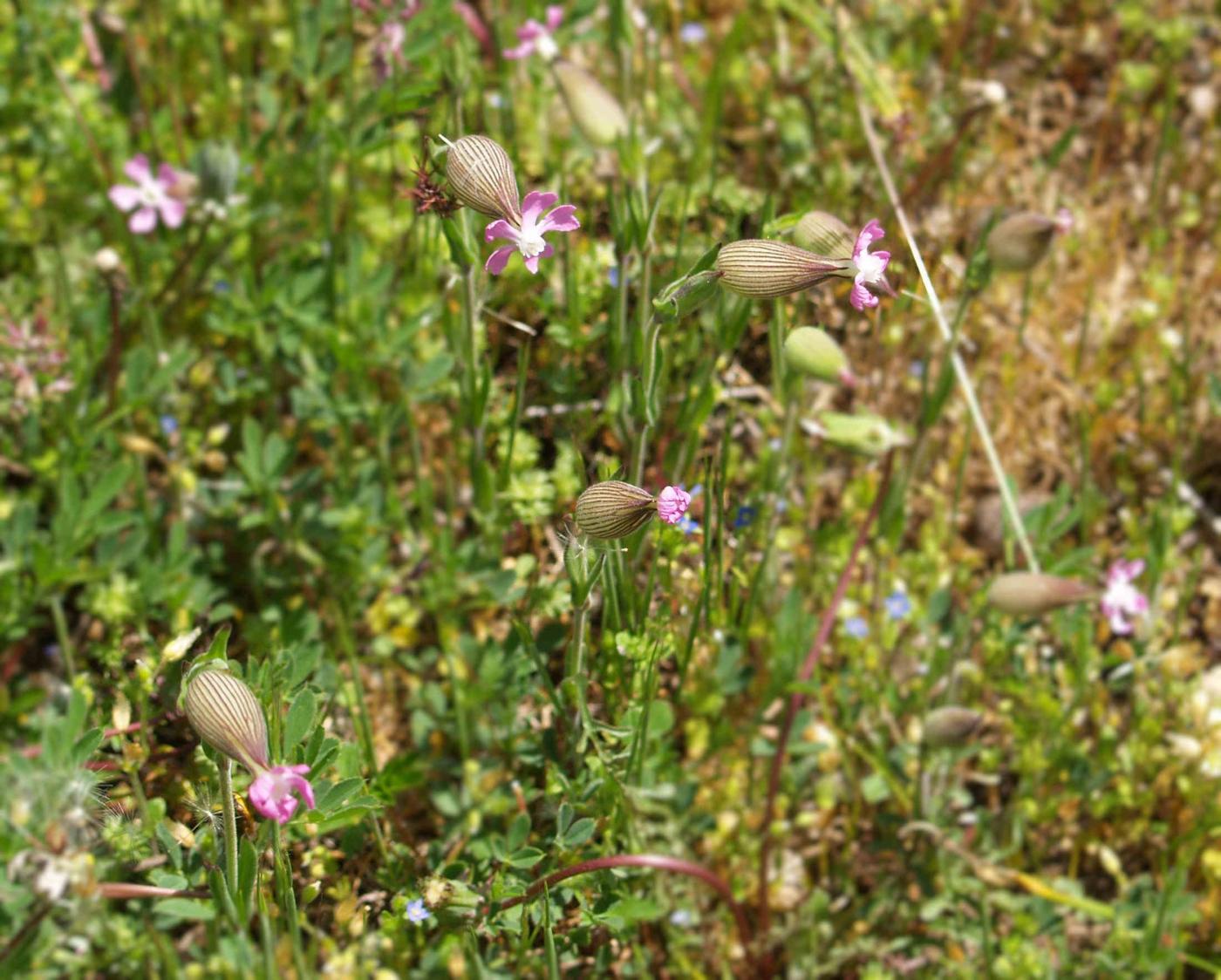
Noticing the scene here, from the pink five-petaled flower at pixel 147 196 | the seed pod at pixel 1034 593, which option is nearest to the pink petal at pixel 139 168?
the pink five-petaled flower at pixel 147 196

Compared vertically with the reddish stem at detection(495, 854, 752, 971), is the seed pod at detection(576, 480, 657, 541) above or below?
above

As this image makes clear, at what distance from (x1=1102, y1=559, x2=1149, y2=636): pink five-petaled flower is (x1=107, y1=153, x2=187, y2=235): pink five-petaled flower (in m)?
2.36

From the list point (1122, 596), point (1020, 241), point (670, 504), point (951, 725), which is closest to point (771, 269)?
point (670, 504)

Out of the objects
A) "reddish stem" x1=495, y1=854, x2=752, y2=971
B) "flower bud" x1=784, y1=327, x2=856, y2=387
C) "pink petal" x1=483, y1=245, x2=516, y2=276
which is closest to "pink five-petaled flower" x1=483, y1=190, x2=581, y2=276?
"pink petal" x1=483, y1=245, x2=516, y2=276

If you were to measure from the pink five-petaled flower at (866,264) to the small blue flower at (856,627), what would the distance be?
47.4 inches

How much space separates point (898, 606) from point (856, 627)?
13 cm

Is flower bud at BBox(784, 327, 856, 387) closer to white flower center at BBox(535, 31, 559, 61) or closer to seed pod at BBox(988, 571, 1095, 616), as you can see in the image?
seed pod at BBox(988, 571, 1095, 616)

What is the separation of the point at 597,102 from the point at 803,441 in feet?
3.18

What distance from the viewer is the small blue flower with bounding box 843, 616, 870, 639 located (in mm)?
2846

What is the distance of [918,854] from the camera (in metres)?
2.74

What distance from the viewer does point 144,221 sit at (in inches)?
121

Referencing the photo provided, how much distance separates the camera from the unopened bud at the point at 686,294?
1753 millimetres

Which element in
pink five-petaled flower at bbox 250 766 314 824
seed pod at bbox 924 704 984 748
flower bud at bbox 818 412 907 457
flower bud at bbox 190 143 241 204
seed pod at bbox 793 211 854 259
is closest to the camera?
pink five-petaled flower at bbox 250 766 314 824

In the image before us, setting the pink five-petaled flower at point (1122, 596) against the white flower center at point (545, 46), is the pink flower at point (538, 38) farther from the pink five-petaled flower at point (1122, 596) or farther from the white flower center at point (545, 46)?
the pink five-petaled flower at point (1122, 596)
